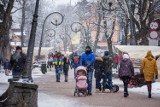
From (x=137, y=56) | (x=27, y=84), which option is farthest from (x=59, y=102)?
(x=137, y=56)

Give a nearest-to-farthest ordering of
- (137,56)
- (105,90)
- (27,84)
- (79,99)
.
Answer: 1. (27,84)
2. (79,99)
3. (105,90)
4. (137,56)

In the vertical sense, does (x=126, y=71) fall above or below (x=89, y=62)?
below

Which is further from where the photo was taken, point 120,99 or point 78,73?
point 78,73

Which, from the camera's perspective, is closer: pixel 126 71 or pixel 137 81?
pixel 126 71

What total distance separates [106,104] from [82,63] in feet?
13.0

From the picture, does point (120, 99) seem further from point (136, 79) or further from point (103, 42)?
point (103, 42)

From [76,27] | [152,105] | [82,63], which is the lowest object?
[152,105]

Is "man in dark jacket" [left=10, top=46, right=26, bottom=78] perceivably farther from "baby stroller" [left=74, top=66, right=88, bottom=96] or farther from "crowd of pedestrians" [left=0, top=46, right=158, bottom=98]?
"baby stroller" [left=74, top=66, right=88, bottom=96]

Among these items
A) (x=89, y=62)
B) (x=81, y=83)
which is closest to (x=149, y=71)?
(x=89, y=62)

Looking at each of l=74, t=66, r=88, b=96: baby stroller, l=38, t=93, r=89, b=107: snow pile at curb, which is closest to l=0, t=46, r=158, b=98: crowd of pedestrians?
l=74, t=66, r=88, b=96: baby stroller

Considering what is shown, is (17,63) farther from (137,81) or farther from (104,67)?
(137,81)

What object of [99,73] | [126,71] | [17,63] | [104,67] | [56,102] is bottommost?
[56,102]

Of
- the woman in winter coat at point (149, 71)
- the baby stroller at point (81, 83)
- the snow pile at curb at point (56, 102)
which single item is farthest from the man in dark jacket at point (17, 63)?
the woman in winter coat at point (149, 71)

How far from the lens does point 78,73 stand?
18.0m
